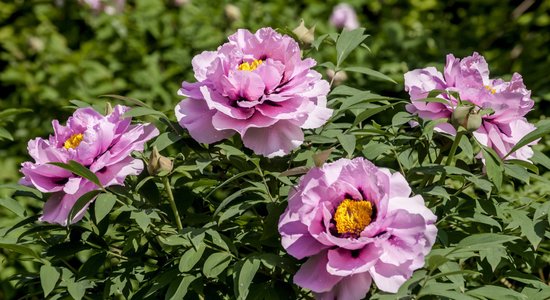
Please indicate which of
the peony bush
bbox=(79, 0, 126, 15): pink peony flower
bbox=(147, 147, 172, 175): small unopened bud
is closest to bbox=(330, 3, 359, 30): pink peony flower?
bbox=(79, 0, 126, 15): pink peony flower

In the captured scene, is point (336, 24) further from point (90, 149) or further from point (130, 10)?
point (90, 149)

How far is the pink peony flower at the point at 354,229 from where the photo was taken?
3.98 feet

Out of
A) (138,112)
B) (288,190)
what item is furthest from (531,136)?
(138,112)

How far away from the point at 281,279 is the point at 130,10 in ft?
10.7

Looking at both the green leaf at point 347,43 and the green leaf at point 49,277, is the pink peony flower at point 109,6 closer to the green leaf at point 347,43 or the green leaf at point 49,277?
the green leaf at point 347,43

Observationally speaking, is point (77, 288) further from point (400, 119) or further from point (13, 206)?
point (400, 119)

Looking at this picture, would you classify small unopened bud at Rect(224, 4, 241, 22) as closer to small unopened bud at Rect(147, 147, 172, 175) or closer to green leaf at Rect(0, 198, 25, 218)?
green leaf at Rect(0, 198, 25, 218)

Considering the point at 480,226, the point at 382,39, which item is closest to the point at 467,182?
the point at 480,226

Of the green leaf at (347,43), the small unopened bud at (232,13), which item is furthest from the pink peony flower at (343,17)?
the green leaf at (347,43)

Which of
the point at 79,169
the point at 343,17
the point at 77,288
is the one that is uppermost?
the point at 79,169

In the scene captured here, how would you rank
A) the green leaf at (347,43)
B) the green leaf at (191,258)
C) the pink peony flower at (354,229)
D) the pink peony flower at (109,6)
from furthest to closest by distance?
1. the pink peony flower at (109,6)
2. the green leaf at (347,43)
3. the green leaf at (191,258)
4. the pink peony flower at (354,229)

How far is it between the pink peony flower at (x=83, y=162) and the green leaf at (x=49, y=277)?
0.27 ft

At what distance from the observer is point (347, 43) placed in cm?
165

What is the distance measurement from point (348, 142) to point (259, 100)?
16 cm
